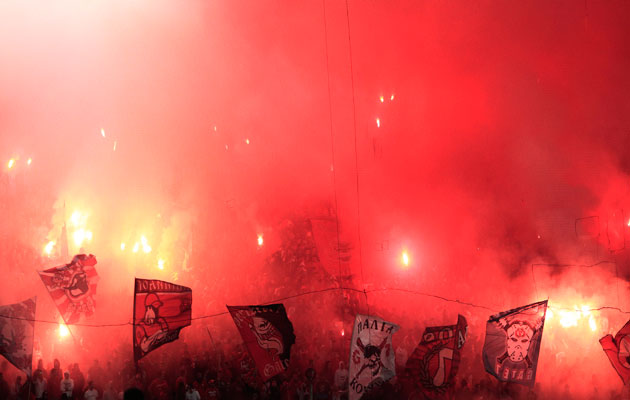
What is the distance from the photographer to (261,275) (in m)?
10.2

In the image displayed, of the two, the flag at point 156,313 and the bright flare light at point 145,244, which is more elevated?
the bright flare light at point 145,244

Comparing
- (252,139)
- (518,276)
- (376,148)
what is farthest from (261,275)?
(518,276)

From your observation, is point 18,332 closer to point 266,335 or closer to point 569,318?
point 266,335

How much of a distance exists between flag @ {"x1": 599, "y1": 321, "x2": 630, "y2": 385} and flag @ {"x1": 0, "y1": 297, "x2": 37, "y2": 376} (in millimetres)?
7500

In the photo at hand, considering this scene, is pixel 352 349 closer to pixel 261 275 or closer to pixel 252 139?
pixel 261 275

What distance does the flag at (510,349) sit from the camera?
7.36 meters

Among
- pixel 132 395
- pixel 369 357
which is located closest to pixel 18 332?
pixel 369 357

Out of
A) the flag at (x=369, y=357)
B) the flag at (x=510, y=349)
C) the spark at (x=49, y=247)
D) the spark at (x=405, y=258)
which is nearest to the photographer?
the flag at (x=369, y=357)

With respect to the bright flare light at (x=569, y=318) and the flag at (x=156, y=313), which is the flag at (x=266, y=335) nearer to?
the flag at (x=156, y=313)

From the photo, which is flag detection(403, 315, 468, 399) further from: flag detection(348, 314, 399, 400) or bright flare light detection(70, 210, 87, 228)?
bright flare light detection(70, 210, 87, 228)

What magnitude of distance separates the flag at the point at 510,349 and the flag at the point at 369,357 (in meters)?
1.25

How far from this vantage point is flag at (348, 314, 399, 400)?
6.84m

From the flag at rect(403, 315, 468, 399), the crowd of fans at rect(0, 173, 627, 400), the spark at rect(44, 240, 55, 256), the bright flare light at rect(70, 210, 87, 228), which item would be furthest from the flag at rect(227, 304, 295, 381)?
the spark at rect(44, 240, 55, 256)

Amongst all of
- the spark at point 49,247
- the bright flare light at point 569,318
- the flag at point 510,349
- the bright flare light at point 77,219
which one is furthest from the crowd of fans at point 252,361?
the flag at point 510,349
